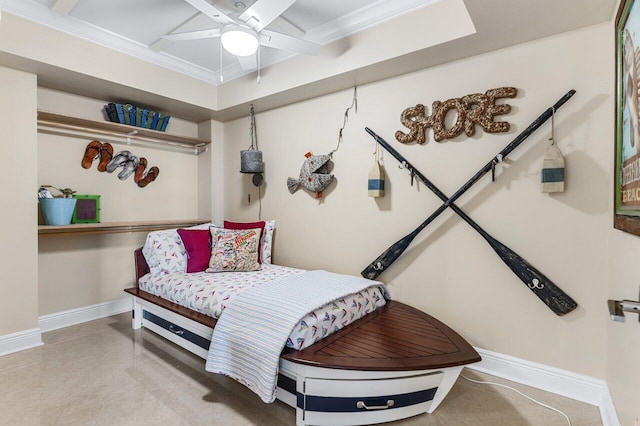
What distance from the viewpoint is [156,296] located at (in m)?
2.77

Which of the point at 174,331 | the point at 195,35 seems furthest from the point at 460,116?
the point at 174,331

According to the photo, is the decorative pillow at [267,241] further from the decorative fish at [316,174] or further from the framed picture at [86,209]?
the framed picture at [86,209]

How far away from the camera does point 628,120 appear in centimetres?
122

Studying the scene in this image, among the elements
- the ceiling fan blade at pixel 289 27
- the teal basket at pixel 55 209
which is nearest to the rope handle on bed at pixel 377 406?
the ceiling fan blade at pixel 289 27

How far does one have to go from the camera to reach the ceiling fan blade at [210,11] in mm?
1767

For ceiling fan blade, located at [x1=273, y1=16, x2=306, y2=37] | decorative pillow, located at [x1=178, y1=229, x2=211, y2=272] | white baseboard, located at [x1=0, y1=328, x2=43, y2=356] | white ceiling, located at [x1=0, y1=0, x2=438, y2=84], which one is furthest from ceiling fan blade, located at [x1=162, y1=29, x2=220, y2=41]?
white baseboard, located at [x1=0, y1=328, x2=43, y2=356]

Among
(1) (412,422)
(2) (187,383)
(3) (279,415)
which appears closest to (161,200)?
(2) (187,383)

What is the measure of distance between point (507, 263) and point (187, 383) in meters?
A: 2.23

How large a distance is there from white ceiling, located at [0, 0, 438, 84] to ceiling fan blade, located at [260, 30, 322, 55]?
0.78 ft

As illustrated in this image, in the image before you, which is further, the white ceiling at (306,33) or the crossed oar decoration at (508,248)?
the crossed oar decoration at (508,248)

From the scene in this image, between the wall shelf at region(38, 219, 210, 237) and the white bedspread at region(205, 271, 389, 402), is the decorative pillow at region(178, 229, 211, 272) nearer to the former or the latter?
the wall shelf at region(38, 219, 210, 237)

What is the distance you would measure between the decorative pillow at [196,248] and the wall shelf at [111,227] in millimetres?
488

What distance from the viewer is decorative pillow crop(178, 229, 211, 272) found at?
301 cm

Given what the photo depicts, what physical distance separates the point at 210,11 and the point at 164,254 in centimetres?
209
